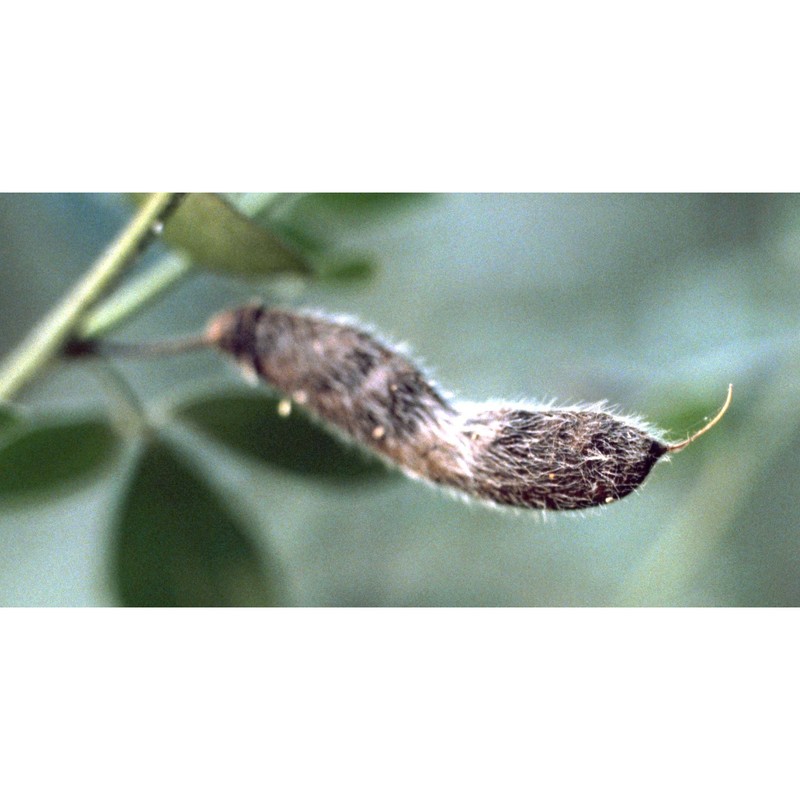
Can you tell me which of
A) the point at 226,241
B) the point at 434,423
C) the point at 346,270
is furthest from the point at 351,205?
the point at 434,423

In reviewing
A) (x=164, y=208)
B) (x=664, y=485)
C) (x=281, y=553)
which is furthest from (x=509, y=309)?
(x=164, y=208)

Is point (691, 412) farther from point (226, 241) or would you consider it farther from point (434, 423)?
point (226, 241)

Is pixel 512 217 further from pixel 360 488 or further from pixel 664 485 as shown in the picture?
pixel 360 488

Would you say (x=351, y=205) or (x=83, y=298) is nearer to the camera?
(x=83, y=298)

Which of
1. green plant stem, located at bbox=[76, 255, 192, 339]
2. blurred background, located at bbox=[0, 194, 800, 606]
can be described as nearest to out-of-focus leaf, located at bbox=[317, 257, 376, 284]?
blurred background, located at bbox=[0, 194, 800, 606]

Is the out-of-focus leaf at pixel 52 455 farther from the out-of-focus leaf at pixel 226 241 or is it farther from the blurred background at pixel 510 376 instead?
the out-of-focus leaf at pixel 226 241
